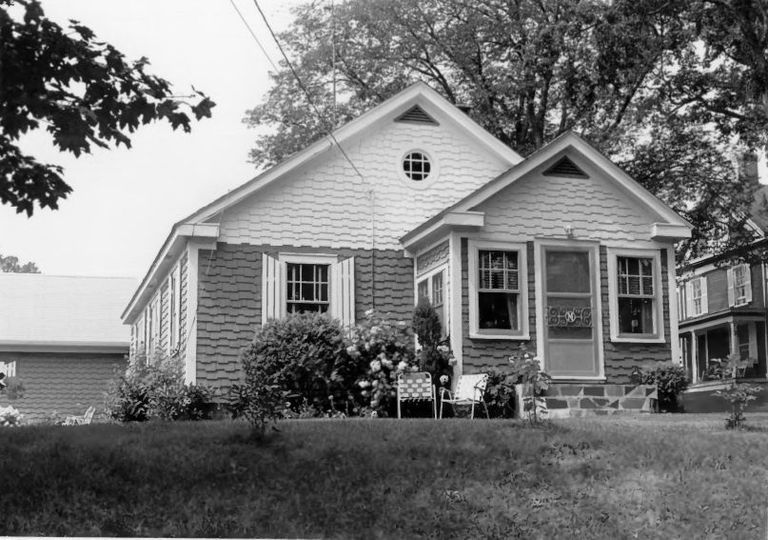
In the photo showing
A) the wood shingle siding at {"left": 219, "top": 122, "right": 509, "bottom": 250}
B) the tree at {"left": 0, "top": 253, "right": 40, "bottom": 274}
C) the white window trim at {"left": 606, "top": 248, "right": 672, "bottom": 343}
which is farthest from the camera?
the wood shingle siding at {"left": 219, "top": 122, "right": 509, "bottom": 250}

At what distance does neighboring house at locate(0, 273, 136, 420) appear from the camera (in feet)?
43.9

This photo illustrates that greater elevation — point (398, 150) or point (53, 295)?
point (398, 150)

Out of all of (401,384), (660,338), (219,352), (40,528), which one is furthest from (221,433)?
(660,338)

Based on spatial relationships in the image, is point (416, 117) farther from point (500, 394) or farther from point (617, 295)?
point (500, 394)

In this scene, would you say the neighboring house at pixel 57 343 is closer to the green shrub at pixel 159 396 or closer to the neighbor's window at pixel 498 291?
the green shrub at pixel 159 396

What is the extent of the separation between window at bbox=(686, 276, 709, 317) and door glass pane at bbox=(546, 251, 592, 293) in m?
17.6

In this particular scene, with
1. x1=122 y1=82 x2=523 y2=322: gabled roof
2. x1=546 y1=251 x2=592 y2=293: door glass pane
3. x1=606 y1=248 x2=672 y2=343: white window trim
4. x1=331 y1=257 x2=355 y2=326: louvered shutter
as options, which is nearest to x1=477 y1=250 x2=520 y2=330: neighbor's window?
x1=546 y1=251 x2=592 y2=293: door glass pane

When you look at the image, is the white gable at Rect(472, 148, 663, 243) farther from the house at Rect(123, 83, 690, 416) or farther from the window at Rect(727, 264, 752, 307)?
the window at Rect(727, 264, 752, 307)

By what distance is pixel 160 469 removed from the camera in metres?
7.98

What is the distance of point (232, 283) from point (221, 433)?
540 cm

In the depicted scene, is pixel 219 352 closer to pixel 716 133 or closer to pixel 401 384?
pixel 401 384

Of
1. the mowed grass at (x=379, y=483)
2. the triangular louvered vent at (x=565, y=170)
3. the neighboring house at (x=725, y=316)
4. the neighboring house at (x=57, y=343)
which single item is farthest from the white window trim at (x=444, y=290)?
the neighboring house at (x=725, y=316)

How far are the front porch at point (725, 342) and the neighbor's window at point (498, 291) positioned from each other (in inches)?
522

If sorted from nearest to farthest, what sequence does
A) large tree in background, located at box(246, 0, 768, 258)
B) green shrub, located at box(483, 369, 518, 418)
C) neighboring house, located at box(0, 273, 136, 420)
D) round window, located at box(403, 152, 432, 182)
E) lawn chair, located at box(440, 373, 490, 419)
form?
lawn chair, located at box(440, 373, 490, 419), green shrub, located at box(483, 369, 518, 418), neighboring house, located at box(0, 273, 136, 420), round window, located at box(403, 152, 432, 182), large tree in background, located at box(246, 0, 768, 258)
